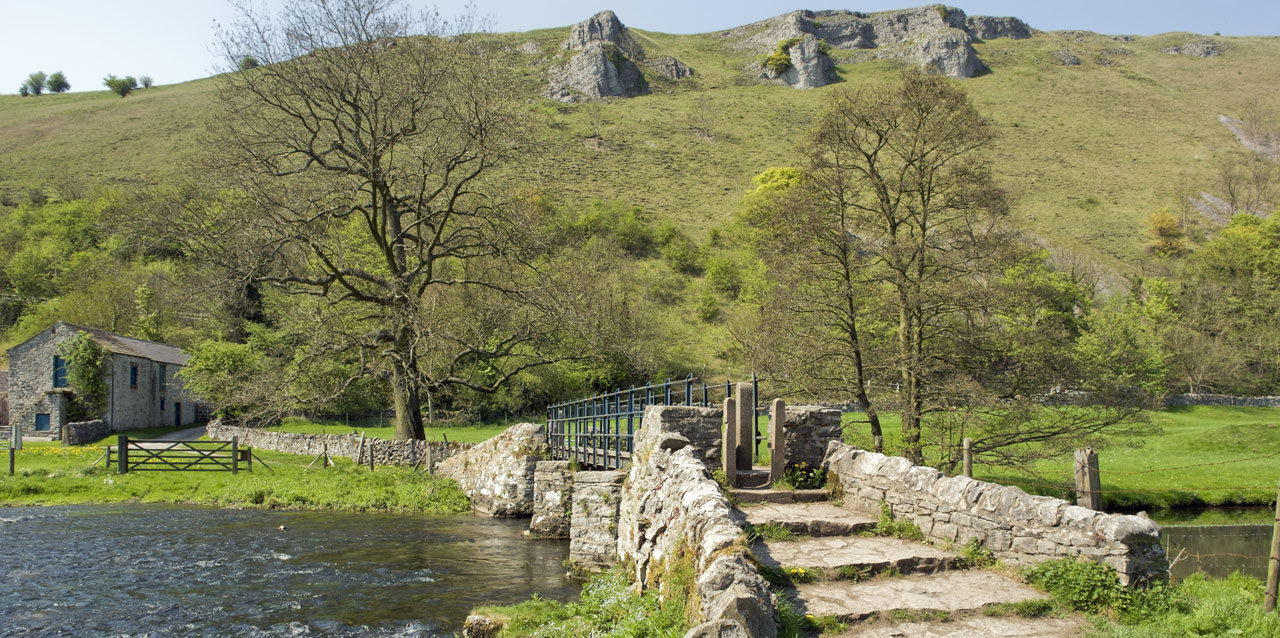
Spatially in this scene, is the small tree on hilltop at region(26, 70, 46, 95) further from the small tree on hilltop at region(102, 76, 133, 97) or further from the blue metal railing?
the blue metal railing

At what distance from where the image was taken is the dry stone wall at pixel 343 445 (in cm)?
2606

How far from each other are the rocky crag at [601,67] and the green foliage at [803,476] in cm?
12319

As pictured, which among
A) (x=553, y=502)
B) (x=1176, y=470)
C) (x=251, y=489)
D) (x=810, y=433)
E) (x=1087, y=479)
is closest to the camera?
(x=1087, y=479)

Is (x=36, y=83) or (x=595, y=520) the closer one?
(x=595, y=520)

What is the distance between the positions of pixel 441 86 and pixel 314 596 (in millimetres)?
16417

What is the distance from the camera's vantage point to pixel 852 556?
8.46 m

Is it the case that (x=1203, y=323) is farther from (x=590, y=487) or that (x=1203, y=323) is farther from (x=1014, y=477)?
(x=590, y=487)

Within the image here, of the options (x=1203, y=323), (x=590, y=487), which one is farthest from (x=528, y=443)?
(x=1203, y=323)

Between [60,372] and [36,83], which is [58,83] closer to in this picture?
[36,83]

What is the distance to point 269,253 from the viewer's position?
72.7ft

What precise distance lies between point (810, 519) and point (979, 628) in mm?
3028

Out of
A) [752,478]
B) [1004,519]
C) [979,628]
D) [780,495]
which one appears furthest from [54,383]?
[979,628]

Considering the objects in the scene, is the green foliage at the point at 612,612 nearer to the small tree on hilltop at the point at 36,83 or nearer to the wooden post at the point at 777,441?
the wooden post at the point at 777,441

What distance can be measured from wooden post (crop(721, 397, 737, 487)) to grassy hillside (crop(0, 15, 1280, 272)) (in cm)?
6378
